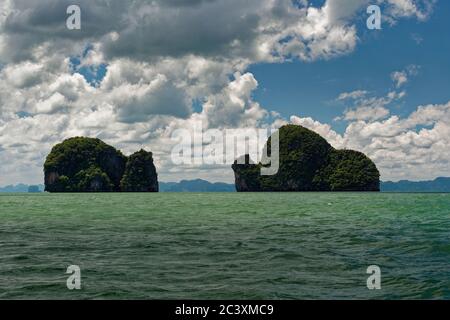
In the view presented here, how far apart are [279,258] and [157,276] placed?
6216 mm

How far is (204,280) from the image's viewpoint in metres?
16.1

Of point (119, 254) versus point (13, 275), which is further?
point (119, 254)

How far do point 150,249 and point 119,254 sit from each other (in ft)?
6.26

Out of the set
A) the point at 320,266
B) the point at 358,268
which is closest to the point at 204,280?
the point at 320,266

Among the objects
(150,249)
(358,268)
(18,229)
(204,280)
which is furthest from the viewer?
(18,229)
